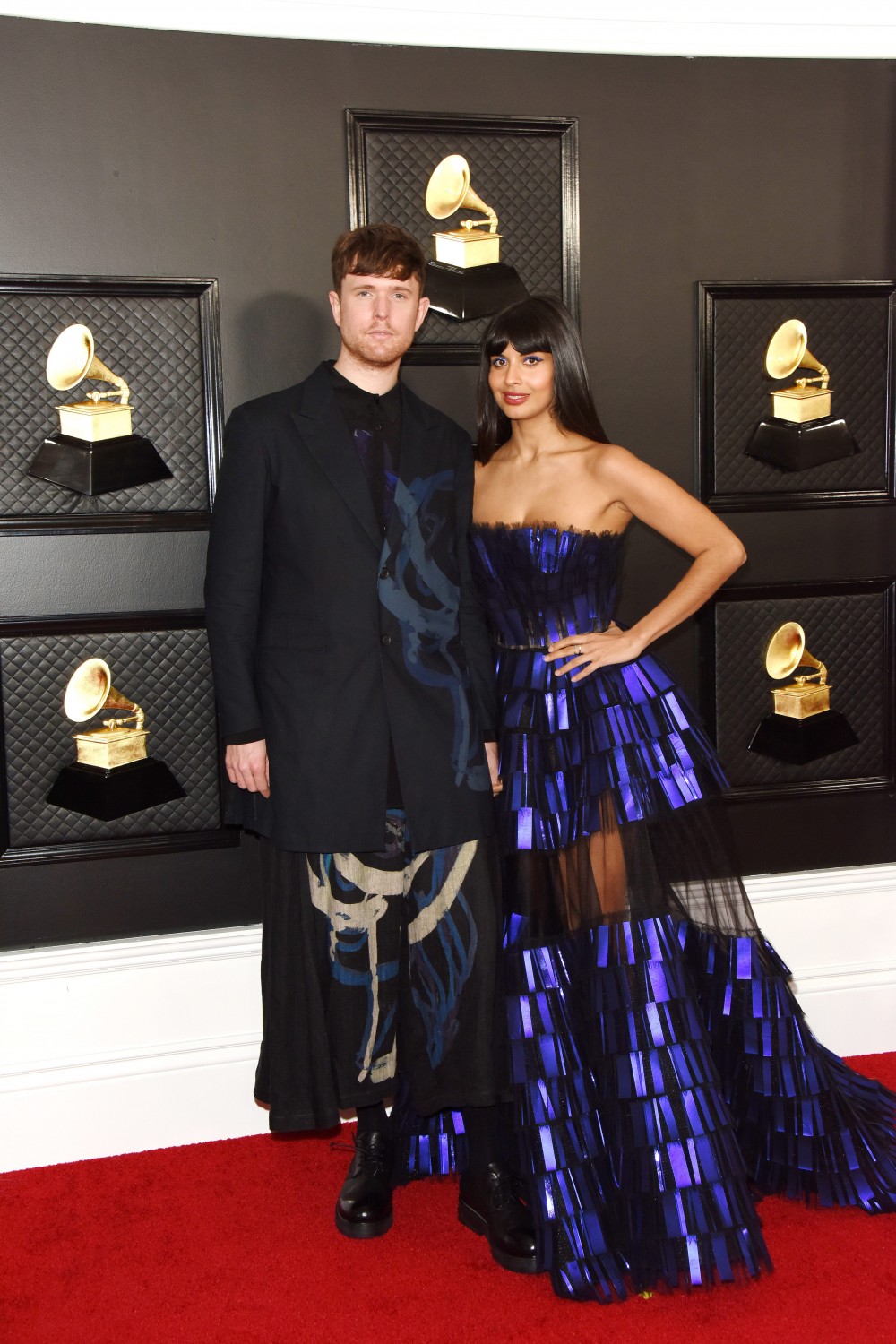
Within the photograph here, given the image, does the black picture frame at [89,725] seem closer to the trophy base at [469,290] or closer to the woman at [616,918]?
the woman at [616,918]

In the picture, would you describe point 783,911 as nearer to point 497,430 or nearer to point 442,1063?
point 442,1063

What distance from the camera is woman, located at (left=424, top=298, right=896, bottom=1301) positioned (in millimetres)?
2346

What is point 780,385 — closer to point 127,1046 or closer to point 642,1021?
point 642,1021

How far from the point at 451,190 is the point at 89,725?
149 centimetres

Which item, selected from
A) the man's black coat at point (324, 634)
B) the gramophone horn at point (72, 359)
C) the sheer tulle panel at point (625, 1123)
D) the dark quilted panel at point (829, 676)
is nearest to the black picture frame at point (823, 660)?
the dark quilted panel at point (829, 676)

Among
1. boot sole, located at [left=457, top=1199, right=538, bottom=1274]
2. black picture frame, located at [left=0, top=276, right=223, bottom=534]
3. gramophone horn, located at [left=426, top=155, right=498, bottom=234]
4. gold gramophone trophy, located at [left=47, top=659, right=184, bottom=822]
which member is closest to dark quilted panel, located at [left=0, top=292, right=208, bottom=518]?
black picture frame, located at [left=0, top=276, right=223, bottom=534]

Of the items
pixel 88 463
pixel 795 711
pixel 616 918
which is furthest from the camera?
pixel 795 711

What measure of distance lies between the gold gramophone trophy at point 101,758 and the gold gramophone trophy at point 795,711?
1.55 meters

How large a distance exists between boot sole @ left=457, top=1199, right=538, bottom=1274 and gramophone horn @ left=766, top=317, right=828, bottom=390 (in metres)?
2.08

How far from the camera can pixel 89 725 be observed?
2826 millimetres

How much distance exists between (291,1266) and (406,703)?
1.15m

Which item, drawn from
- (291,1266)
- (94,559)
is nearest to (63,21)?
(94,559)

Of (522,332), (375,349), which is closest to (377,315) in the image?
(375,349)

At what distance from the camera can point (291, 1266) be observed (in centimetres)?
245
